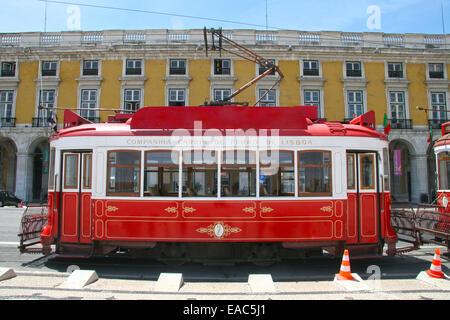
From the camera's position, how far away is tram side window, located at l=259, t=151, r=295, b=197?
6.96m

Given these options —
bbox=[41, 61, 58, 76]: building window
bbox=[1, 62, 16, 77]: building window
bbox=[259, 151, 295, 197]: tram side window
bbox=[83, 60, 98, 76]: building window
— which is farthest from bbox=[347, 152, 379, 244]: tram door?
bbox=[1, 62, 16, 77]: building window

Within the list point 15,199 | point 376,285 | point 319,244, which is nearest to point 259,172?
point 319,244

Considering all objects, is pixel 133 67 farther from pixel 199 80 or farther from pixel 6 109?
pixel 6 109

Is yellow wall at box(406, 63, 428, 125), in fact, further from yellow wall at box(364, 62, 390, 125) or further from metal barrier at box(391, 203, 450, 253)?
metal barrier at box(391, 203, 450, 253)

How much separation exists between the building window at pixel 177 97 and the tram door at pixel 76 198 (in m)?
21.3

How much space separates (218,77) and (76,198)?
22.3 meters

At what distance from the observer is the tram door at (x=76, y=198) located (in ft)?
23.4

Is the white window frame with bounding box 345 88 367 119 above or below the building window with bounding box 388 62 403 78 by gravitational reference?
below

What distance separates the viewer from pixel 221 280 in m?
6.50

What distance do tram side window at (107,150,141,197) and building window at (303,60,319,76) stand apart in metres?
24.2

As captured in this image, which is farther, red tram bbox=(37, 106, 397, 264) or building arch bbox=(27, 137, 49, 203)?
building arch bbox=(27, 137, 49, 203)

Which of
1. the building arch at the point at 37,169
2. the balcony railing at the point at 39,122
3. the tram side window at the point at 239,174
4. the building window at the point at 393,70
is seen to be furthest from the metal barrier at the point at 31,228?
the building window at the point at 393,70

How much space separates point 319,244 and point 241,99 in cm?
2168

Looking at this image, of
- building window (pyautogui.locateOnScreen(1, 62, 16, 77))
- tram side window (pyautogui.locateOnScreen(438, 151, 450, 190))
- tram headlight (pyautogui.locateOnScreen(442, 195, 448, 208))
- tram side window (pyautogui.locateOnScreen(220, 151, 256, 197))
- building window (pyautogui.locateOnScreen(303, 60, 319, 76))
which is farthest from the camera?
building window (pyautogui.locateOnScreen(1, 62, 16, 77))
